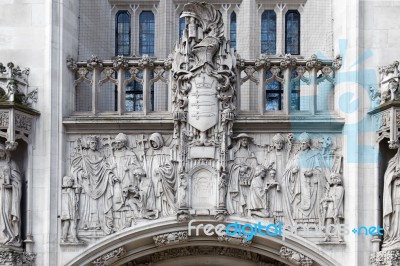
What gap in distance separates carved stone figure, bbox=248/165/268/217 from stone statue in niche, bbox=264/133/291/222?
13 cm

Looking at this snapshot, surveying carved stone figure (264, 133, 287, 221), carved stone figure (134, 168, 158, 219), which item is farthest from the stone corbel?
carved stone figure (134, 168, 158, 219)

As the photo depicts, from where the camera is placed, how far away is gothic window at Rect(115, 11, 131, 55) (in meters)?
20.1

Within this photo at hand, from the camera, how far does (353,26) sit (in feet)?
60.4

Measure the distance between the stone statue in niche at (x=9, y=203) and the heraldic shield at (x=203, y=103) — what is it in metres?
2.52

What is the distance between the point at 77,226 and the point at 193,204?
161 cm

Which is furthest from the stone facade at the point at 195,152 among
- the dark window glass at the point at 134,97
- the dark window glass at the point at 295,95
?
the dark window glass at the point at 134,97

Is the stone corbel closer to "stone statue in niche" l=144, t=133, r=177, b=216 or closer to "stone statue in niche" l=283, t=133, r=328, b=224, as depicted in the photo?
"stone statue in niche" l=283, t=133, r=328, b=224

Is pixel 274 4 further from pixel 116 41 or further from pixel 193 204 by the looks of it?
pixel 193 204

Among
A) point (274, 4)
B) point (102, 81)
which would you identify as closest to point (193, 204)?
point (102, 81)
